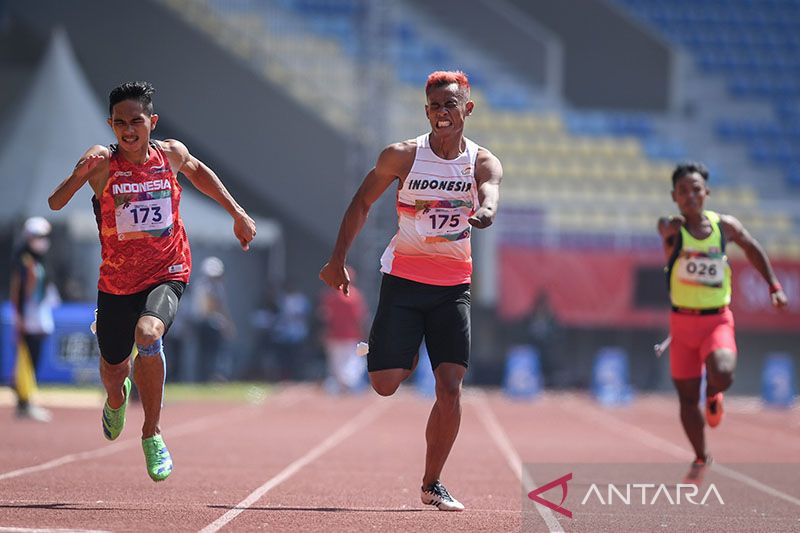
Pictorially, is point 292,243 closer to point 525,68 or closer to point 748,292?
Answer: point 525,68

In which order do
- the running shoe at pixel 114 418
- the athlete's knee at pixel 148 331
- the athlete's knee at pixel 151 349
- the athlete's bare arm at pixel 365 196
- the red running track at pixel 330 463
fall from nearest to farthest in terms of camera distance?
the red running track at pixel 330 463 → the athlete's knee at pixel 148 331 → the athlete's knee at pixel 151 349 → the athlete's bare arm at pixel 365 196 → the running shoe at pixel 114 418

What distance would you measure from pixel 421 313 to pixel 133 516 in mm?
1923

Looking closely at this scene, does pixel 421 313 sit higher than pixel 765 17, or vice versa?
pixel 765 17

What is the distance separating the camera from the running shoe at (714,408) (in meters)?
10.0

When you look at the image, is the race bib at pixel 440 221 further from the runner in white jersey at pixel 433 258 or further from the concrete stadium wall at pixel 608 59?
the concrete stadium wall at pixel 608 59

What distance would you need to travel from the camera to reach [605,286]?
26.3 metres

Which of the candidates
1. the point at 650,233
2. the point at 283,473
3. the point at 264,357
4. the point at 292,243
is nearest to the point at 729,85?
the point at 650,233

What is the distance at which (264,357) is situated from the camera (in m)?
27.0

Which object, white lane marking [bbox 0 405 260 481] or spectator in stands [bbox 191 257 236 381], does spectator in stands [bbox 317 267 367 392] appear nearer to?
spectator in stands [bbox 191 257 236 381]

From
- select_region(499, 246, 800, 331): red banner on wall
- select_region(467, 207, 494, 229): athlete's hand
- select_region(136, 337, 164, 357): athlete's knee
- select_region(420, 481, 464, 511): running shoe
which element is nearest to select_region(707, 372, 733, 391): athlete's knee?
select_region(420, 481, 464, 511): running shoe

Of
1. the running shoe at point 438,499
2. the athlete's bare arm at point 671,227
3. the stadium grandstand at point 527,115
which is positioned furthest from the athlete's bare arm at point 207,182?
the stadium grandstand at point 527,115

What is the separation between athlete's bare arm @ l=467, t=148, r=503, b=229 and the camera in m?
7.10

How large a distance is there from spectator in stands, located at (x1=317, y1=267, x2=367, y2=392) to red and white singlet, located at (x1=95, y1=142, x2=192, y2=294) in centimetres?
1527

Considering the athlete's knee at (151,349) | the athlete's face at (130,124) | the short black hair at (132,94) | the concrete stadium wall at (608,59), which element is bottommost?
the athlete's knee at (151,349)
